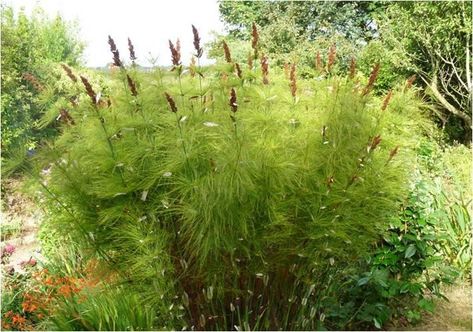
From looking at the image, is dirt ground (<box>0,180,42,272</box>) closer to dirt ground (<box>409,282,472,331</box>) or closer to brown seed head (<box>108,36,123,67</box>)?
brown seed head (<box>108,36,123,67</box>)

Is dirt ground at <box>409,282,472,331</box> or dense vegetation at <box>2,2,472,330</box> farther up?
dense vegetation at <box>2,2,472,330</box>

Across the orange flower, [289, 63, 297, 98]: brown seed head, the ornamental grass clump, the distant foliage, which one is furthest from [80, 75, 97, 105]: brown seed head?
the distant foliage

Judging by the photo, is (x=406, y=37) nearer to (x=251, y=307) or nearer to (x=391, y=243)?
(x=391, y=243)

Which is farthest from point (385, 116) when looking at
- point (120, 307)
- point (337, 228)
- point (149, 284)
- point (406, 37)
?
point (406, 37)

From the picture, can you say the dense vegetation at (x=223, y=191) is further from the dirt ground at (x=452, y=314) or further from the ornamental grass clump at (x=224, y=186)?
the dirt ground at (x=452, y=314)

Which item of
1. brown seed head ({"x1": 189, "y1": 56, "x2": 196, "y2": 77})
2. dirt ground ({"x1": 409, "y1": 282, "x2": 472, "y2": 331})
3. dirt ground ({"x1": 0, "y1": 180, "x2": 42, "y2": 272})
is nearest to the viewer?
brown seed head ({"x1": 189, "y1": 56, "x2": 196, "y2": 77})

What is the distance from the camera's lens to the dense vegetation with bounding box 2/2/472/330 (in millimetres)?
2543

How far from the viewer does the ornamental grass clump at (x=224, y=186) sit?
2527 mm

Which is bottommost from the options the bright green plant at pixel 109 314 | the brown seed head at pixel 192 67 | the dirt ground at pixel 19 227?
the dirt ground at pixel 19 227

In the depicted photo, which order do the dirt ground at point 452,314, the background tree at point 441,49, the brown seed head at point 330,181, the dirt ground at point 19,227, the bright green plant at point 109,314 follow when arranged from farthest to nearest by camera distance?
the background tree at point 441,49
the dirt ground at point 19,227
the dirt ground at point 452,314
the bright green plant at point 109,314
the brown seed head at point 330,181

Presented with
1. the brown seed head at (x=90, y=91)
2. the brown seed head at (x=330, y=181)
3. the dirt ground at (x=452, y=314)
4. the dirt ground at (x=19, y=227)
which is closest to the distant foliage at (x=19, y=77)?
the dirt ground at (x=19, y=227)

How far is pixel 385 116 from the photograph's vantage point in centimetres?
312

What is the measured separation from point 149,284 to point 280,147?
40.1 inches

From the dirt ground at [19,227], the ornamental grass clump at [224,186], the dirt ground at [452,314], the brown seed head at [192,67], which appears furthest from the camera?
the dirt ground at [19,227]
